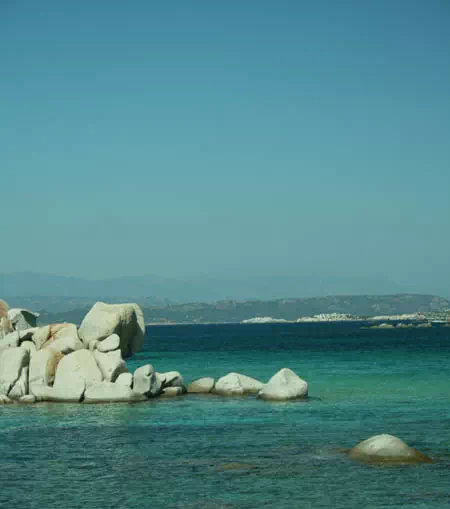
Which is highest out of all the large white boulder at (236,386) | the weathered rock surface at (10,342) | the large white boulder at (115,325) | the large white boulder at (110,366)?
the large white boulder at (115,325)

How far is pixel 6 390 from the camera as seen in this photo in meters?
46.0

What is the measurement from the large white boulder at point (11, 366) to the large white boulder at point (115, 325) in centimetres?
670

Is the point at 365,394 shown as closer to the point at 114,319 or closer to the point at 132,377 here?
the point at 132,377

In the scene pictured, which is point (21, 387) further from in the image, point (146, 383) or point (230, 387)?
point (230, 387)

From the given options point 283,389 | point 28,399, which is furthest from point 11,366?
point 283,389

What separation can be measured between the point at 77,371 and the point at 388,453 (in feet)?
78.8

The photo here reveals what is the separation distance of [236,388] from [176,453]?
18790 mm

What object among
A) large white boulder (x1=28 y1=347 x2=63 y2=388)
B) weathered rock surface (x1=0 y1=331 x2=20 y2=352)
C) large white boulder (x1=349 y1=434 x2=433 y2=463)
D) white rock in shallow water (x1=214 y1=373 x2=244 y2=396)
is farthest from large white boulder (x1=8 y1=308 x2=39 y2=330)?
large white boulder (x1=349 y1=434 x2=433 y2=463)

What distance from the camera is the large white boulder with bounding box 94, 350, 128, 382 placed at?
4656 cm

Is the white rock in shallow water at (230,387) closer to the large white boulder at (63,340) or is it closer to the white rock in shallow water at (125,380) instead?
the white rock in shallow water at (125,380)

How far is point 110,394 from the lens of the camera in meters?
44.7

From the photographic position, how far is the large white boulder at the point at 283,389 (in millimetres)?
44156

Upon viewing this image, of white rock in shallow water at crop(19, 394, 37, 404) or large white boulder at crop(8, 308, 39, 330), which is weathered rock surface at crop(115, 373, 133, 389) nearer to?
white rock in shallow water at crop(19, 394, 37, 404)

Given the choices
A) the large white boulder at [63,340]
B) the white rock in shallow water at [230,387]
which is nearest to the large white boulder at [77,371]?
the large white boulder at [63,340]
